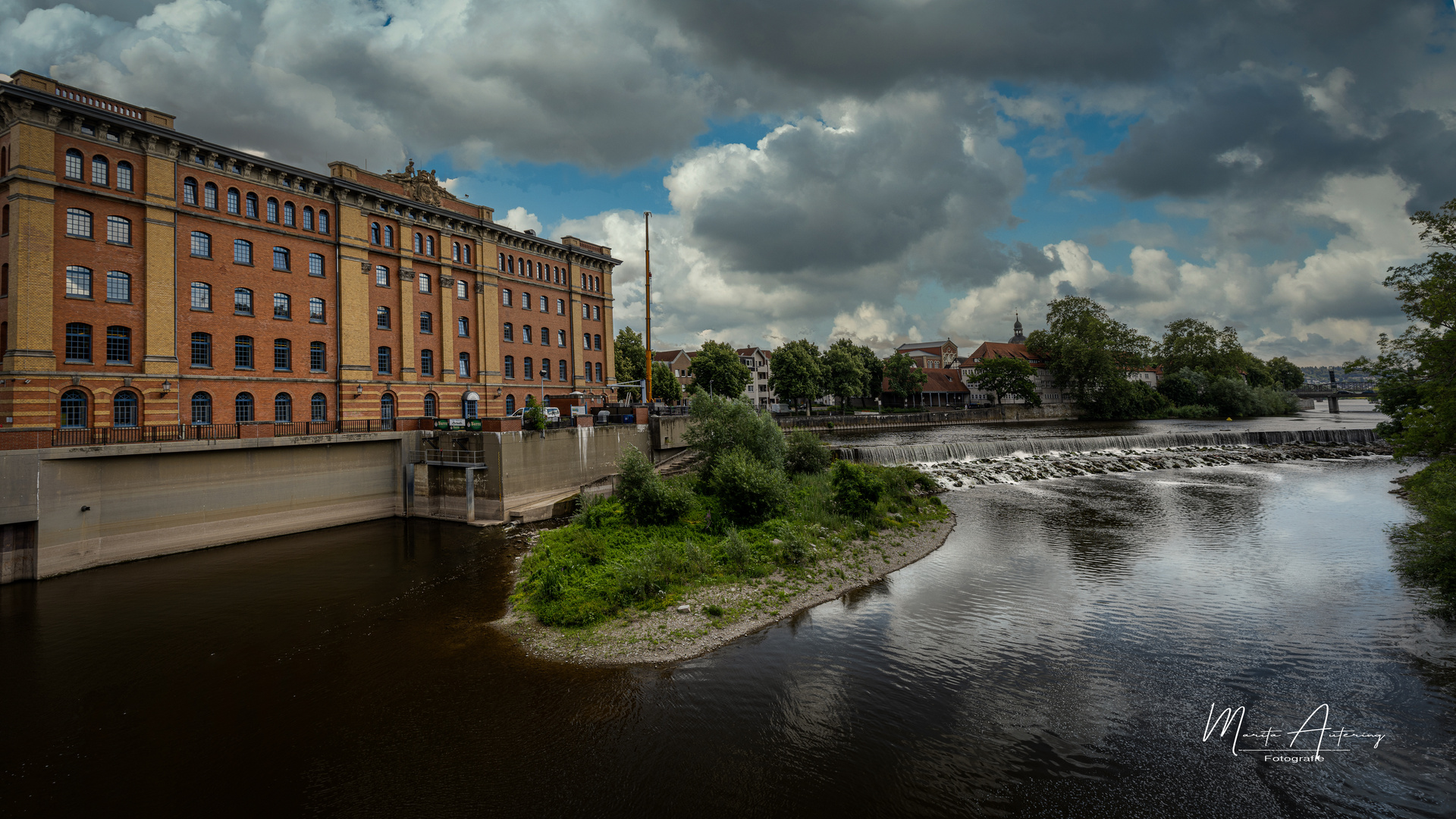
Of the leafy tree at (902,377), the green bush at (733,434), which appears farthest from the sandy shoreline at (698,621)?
the leafy tree at (902,377)

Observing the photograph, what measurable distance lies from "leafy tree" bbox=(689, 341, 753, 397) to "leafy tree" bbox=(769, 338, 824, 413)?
5065mm

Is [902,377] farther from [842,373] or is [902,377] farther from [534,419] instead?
[534,419]

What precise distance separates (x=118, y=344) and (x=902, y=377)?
315ft

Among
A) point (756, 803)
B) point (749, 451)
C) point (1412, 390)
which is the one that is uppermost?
point (1412, 390)

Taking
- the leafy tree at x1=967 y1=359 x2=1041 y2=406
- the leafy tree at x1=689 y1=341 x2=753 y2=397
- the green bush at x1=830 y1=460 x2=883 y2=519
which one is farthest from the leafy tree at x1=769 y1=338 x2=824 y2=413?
the green bush at x1=830 y1=460 x2=883 y2=519

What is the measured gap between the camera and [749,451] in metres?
27.5

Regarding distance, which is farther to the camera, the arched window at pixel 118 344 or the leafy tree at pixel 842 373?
the leafy tree at pixel 842 373

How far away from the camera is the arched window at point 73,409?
80.5 feet

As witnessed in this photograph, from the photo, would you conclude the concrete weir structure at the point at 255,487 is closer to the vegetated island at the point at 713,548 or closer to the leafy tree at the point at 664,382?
the vegetated island at the point at 713,548

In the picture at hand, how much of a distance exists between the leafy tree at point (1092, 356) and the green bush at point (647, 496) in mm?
85788

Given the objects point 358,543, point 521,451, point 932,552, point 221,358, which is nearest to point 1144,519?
point 932,552

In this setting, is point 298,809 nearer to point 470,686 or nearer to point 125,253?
point 470,686

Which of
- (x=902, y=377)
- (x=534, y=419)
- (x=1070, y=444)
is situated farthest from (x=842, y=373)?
(x=534, y=419)

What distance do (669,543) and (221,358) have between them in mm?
26612
